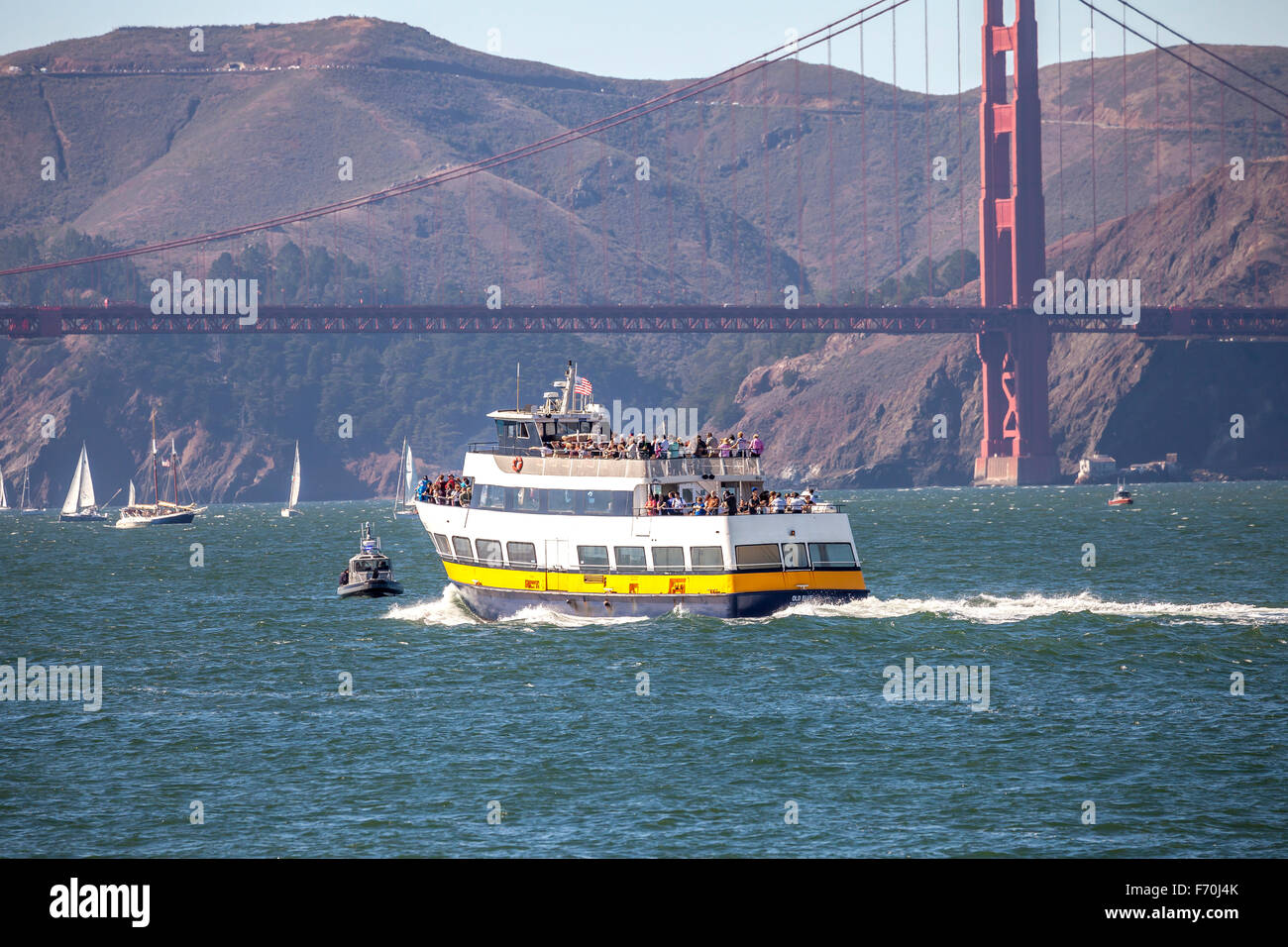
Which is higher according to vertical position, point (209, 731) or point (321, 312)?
point (321, 312)

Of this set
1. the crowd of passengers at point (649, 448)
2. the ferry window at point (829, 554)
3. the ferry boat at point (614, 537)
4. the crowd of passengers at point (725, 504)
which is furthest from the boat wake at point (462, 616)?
the ferry window at point (829, 554)

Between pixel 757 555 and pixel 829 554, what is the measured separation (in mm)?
2467

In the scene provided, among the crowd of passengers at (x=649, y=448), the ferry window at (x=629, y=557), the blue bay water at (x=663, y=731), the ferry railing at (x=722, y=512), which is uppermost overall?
the crowd of passengers at (x=649, y=448)

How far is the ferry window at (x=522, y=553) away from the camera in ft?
180

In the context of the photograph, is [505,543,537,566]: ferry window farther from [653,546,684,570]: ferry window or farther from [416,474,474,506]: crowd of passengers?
[653,546,684,570]: ferry window

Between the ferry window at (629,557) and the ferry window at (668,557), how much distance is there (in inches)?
21.0

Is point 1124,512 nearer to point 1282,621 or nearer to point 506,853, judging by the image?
point 1282,621

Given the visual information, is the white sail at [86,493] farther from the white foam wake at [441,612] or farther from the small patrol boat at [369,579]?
the white foam wake at [441,612]

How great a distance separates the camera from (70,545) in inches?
5192

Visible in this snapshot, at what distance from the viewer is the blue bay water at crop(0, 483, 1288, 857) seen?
2891cm

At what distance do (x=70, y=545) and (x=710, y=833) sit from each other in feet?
373

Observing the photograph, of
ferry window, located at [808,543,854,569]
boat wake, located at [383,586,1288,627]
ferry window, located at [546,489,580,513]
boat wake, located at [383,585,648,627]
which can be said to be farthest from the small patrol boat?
ferry window, located at [808,543,854,569]

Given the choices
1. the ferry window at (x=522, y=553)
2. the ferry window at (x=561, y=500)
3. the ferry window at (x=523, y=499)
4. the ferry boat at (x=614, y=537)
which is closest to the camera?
the ferry boat at (x=614, y=537)
